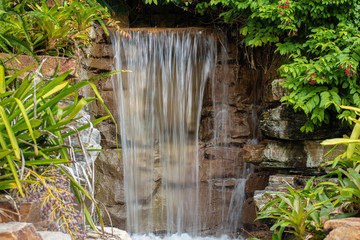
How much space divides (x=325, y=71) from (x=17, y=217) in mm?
3427

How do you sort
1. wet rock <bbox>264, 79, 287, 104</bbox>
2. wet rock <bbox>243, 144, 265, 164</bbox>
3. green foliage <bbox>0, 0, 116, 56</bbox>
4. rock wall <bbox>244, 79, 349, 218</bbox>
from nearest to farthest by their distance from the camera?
1. green foliage <bbox>0, 0, 116, 56</bbox>
2. rock wall <bbox>244, 79, 349, 218</bbox>
3. wet rock <bbox>264, 79, 287, 104</bbox>
4. wet rock <bbox>243, 144, 265, 164</bbox>

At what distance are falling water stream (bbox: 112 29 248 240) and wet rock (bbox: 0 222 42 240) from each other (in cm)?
374

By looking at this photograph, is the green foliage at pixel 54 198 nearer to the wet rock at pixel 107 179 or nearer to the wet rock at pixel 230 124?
the wet rock at pixel 107 179

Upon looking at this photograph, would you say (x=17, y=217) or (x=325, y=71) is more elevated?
(x=325, y=71)

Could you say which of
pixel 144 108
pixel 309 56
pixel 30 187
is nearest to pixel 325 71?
pixel 309 56

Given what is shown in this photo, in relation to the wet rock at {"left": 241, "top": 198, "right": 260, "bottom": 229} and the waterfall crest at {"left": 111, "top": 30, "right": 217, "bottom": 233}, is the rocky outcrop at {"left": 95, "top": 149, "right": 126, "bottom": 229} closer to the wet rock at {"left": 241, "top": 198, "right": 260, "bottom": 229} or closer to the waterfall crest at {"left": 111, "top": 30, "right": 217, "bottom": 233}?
the waterfall crest at {"left": 111, "top": 30, "right": 217, "bottom": 233}

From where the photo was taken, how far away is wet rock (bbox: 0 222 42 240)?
1.48 meters

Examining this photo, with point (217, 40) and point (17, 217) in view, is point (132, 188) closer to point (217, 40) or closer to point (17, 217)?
point (217, 40)

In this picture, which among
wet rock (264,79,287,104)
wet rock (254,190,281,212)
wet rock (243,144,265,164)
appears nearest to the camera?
wet rock (254,190,281,212)

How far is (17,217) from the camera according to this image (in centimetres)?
179

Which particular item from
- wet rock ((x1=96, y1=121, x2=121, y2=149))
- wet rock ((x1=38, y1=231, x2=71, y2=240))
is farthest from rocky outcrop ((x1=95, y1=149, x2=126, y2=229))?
wet rock ((x1=38, y1=231, x2=71, y2=240))

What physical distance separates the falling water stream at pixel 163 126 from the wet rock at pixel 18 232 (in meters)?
3.74

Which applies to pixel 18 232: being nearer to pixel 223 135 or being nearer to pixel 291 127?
pixel 291 127

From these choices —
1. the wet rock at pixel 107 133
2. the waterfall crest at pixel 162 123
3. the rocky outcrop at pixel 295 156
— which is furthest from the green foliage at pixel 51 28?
the rocky outcrop at pixel 295 156
